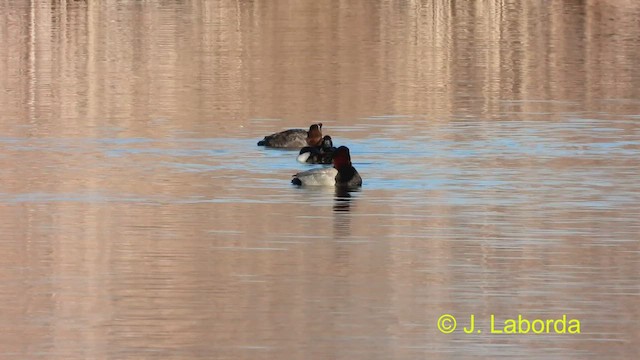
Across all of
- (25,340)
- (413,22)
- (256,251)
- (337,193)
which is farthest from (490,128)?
(413,22)

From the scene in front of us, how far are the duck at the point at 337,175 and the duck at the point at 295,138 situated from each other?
341 centimetres

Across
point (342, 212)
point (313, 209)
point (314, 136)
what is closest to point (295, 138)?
point (314, 136)

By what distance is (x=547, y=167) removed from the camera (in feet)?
86.3

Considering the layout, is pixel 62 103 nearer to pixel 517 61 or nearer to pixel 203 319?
pixel 517 61

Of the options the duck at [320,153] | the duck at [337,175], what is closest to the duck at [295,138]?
the duck at [320,153]

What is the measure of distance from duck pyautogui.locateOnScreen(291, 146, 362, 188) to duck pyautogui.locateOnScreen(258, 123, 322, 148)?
341cm

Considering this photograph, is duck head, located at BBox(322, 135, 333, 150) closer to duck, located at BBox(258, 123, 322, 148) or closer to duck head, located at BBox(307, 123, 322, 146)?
duck, located at BBox(258, 123, 322, 148)

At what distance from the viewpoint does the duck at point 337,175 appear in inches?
957

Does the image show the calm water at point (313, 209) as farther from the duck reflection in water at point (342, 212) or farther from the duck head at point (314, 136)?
the duck head at point (314, 136)

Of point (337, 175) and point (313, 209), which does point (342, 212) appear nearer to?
point (313, 209)

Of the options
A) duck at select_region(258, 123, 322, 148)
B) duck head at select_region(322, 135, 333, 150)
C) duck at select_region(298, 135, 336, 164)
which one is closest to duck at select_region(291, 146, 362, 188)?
duck at select_region(298, 135, 336, 164)

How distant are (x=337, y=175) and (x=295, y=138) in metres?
4.59

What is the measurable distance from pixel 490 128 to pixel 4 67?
1698 cm

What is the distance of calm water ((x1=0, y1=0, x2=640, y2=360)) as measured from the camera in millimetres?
15422
